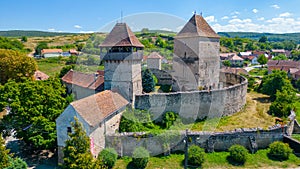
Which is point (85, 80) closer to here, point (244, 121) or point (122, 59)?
point (122, 59)

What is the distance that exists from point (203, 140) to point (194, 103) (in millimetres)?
5281

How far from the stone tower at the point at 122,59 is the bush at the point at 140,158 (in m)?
6.05

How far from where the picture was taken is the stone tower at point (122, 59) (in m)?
20.7

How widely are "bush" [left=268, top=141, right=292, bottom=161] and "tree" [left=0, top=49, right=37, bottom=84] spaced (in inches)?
1228

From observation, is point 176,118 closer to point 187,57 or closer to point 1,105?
point 187,57

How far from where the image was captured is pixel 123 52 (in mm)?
20828

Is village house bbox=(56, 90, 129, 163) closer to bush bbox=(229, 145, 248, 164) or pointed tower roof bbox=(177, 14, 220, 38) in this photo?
bush bbox=(229, 145, 248, 164)

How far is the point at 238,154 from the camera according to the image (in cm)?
1711

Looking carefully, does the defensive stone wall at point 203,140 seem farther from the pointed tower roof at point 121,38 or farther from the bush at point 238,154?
the pointed tower roof at point 121,38

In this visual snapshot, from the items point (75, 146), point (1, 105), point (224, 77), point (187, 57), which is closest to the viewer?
point (75, 146)

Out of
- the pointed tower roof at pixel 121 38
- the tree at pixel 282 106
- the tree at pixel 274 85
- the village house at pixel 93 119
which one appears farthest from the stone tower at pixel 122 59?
the tree at pixel 274 85

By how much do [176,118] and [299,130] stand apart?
41.6ft

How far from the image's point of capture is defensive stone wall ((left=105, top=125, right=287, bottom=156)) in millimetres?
17766

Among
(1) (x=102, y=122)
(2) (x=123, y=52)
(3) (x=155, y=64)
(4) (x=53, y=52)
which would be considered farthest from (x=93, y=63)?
(1) (x=102, y=122)
